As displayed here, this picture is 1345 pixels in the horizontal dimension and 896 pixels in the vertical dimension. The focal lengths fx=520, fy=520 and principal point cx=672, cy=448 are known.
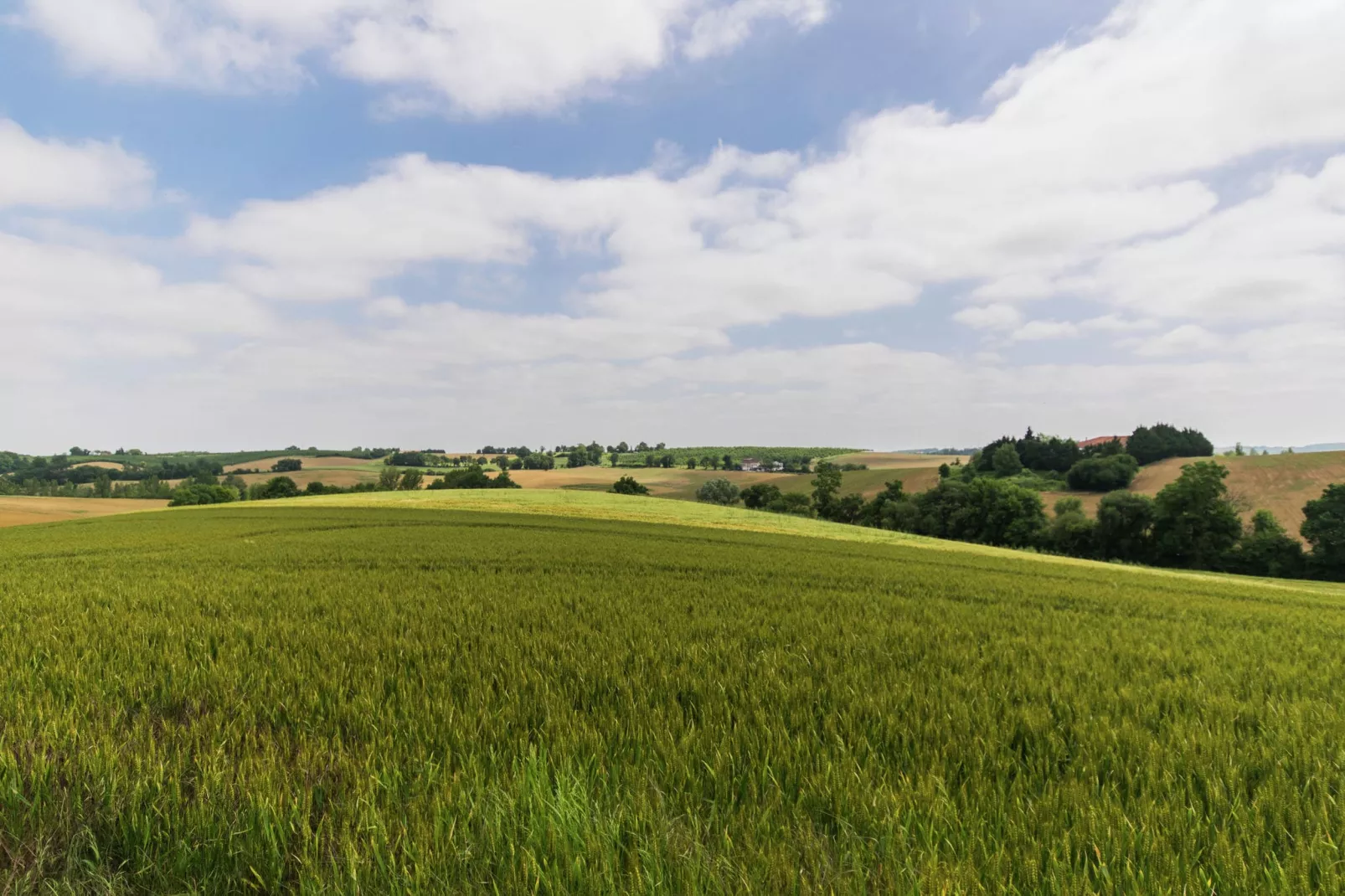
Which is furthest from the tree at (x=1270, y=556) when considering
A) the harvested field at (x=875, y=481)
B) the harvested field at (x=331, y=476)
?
the harvested field at (x=331, y=476)

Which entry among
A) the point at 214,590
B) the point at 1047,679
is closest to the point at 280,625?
the point at 214,590

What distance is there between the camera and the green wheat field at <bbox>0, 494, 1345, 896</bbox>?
2266mm

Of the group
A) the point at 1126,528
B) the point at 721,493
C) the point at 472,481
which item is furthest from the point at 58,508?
the point at 1126,528

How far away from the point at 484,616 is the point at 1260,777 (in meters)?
7.46

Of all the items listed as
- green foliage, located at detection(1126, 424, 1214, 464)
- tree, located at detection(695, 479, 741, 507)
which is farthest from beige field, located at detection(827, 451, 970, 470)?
tree, located at detection(695, 479, 741, 507)

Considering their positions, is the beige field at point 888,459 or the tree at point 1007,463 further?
the beige field at point 888,459

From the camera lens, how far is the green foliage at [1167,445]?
10050cm

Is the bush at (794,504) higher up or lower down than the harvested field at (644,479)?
lower down

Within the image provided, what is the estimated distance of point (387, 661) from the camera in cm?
515

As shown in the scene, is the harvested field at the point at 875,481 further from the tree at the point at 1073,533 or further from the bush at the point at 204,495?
the bush at the point at 204,495

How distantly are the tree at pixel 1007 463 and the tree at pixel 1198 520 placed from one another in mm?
46330

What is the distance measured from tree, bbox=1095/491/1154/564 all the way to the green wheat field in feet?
219

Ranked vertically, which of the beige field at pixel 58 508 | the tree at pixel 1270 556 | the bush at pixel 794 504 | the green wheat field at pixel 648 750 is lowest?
the tree at pixel 1270 556

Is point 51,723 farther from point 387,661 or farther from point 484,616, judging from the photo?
point 484,616
